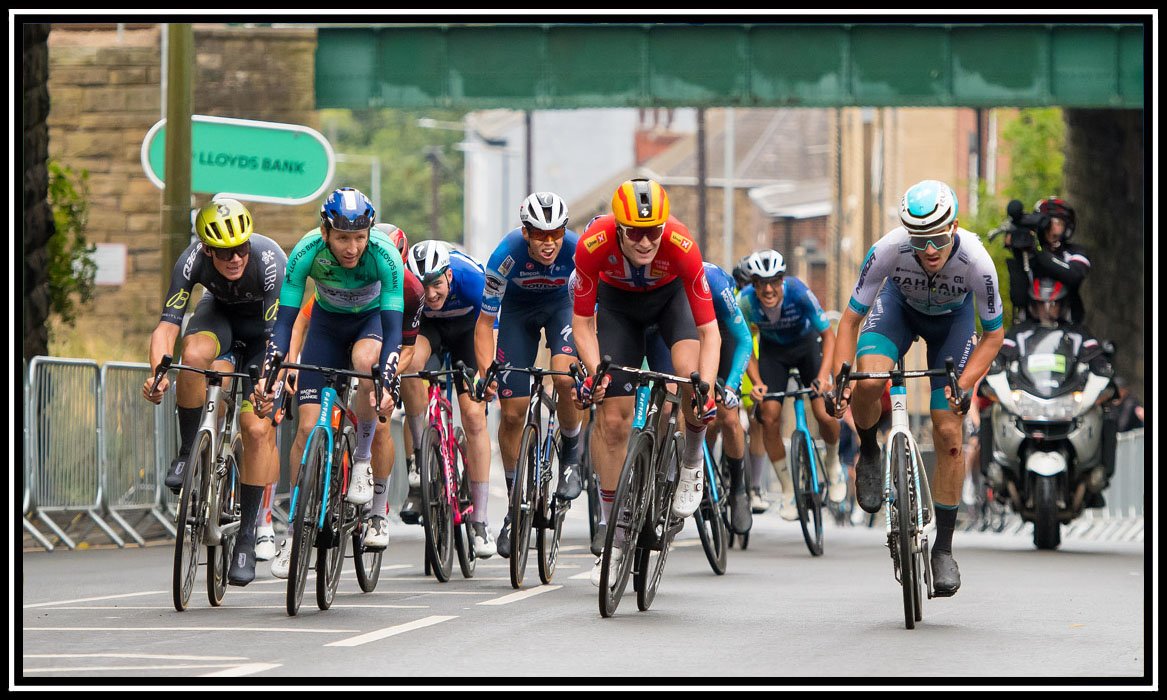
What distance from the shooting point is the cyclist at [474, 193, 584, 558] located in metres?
12.1

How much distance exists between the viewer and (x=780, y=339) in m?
16.5

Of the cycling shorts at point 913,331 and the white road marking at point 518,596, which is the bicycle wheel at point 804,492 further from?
the cycling shorts at point 913,331

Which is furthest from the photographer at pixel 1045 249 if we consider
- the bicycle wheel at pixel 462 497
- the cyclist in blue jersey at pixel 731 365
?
the bicycle wheel at pixel 462 497

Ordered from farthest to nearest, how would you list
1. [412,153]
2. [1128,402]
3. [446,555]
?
1. [412,153]
2. [1128,402]
3. [446,555]

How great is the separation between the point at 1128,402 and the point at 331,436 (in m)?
18.6

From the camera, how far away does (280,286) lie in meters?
11.6

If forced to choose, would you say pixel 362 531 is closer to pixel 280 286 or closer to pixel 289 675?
pixel 280 286

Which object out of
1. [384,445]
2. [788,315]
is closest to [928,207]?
[384,445]

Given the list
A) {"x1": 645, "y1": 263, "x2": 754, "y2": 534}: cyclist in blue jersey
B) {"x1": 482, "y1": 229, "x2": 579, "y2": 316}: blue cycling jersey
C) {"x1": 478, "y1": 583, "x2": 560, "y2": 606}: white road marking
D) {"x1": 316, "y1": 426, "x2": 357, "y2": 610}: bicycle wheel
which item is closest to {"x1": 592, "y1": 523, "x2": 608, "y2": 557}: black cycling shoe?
{"x1": 478, "y1": 583, "x2": 560, "y2": 606}: white road marking

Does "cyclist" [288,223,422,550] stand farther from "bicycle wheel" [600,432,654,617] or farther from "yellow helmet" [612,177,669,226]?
"bicycle wheel" [600,432,654,617]

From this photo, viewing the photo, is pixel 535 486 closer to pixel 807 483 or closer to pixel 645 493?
pixel 645 493

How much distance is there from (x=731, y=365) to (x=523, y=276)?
1353 mm

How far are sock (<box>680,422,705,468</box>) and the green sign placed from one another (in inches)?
320
